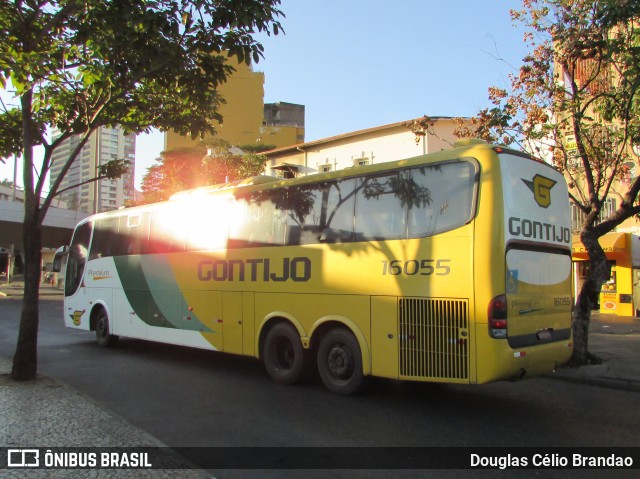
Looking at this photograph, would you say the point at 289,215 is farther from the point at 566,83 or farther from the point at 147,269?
the point at 566,83

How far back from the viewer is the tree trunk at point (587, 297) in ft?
31.0

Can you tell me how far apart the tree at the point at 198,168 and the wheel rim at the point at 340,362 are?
67.9ft

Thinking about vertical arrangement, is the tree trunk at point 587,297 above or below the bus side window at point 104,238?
below

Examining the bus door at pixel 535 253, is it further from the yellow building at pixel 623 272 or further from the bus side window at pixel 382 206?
the yellow building at pixel 623 272

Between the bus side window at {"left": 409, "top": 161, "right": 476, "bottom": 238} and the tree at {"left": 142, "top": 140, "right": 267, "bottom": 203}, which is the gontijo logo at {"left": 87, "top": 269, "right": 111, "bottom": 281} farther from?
the tree at {"left": 142, "top": 140, "right": 267, "bottom": 203}

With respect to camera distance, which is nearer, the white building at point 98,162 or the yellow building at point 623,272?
the white building at point 98,162

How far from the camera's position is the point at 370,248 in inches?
276

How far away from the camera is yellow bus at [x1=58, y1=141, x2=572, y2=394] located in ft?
19.5

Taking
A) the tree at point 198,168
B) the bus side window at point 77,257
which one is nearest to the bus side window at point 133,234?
the bus side window at point 77,257

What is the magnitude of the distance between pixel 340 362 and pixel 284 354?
1.30 m

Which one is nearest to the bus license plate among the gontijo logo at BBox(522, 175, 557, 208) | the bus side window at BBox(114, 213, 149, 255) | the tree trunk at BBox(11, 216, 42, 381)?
the gontijo logo at BBox(522, 175, 557, 208)

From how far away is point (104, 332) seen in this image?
12289 millimetres

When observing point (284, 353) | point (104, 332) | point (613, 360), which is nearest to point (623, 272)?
point (613, 360)

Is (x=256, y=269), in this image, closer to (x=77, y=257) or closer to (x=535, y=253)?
(x=535, y=253)
